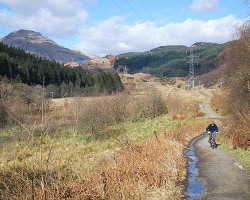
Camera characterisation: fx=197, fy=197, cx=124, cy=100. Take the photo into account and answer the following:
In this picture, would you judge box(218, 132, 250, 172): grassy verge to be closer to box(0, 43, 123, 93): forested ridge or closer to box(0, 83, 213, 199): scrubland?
box(0, 83, 213, 199): scrubland

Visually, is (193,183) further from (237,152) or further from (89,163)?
(89,163)

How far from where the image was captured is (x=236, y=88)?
990 inches

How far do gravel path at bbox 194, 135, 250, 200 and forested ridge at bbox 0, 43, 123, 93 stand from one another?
60080 millimetres

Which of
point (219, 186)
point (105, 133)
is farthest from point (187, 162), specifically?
point (105, 133)

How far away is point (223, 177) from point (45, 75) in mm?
86086

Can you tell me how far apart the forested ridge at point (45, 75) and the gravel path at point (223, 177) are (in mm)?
60080

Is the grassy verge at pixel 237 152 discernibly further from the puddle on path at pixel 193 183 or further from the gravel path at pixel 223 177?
the puddle on path at pixel 193 183

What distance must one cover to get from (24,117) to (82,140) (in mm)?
9085

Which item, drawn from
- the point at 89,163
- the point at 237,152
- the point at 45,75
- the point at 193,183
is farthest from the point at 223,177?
the point at 45,75

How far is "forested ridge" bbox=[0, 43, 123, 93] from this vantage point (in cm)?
7231

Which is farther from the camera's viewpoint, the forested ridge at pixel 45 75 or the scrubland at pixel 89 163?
the forested ridge at pixel 45 75

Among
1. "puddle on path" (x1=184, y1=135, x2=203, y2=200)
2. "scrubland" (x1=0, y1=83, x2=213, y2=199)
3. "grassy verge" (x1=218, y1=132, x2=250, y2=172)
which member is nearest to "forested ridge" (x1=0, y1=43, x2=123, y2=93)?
"scrubland" (x1=0, y1=83, x2=213, y2=199)

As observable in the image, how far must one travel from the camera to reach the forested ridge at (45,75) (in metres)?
72.3

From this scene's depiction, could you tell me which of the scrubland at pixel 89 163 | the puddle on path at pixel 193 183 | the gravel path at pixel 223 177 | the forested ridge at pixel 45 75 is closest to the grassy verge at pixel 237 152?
the gravel path at pixel 223 177
